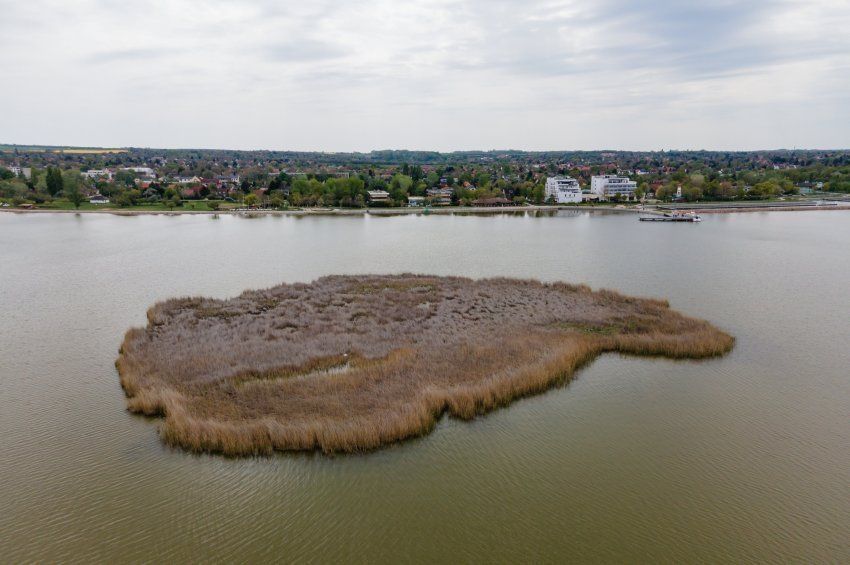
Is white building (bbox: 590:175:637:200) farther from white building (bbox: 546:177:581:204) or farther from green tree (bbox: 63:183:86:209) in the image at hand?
green tree (bbox: 63:183:86:209)

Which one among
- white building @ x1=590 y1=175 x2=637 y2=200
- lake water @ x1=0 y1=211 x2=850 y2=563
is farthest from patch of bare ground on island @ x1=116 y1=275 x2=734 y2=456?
white building @ x1=590 y1=175 x2=637 y2=200

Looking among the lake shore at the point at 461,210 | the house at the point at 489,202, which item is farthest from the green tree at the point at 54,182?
the house at the point at 489,202

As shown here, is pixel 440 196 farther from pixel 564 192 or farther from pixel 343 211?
pixel 343 211

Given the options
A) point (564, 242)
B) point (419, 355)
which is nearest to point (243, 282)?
point (419, 355)

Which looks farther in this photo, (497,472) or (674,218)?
(674,218)

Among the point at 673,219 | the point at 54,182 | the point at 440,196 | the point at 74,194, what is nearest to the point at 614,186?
the point at 440,196
